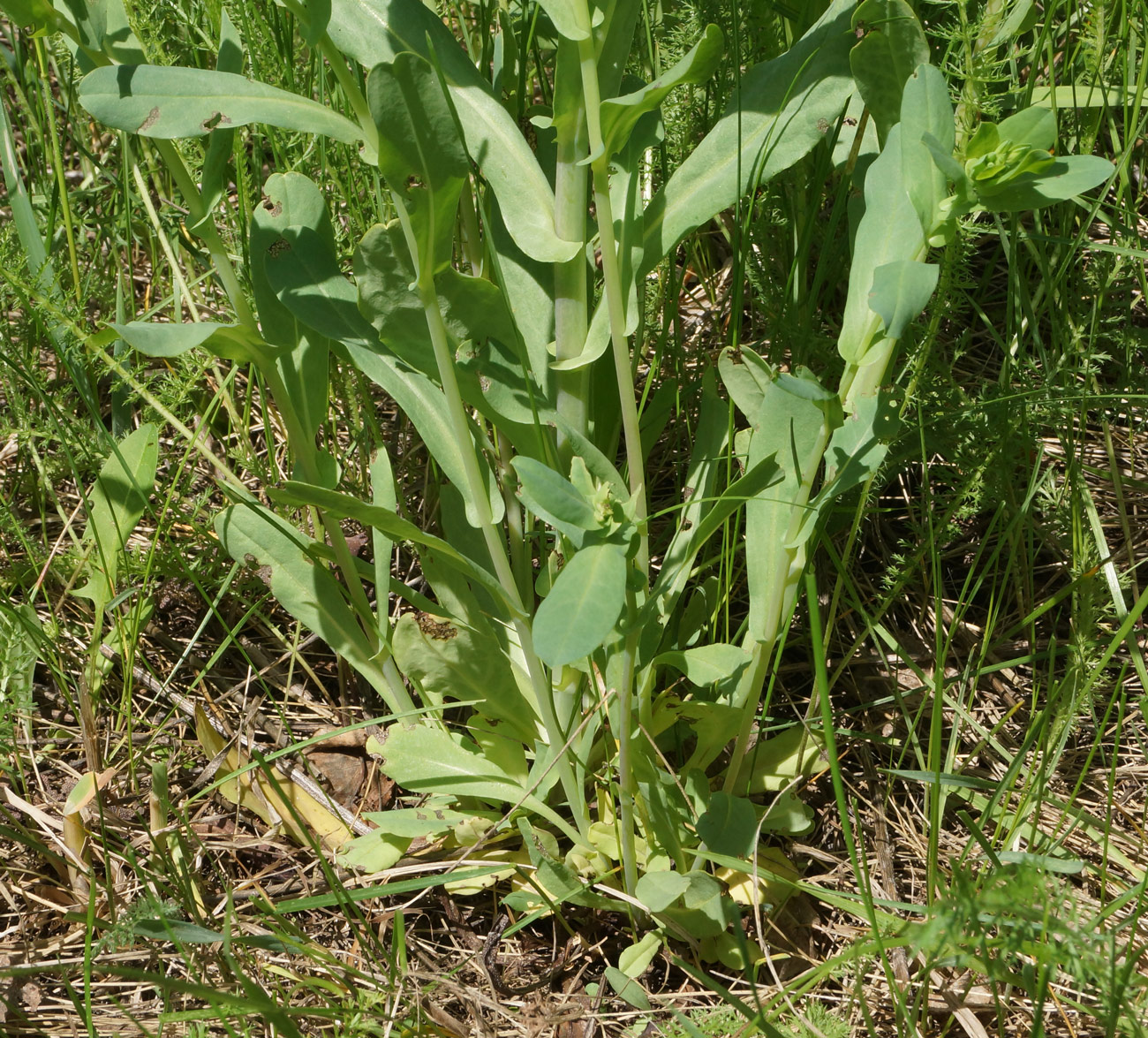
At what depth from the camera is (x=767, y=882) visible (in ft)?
4.88

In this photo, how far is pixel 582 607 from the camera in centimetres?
102

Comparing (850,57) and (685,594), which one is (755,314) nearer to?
(685,594)

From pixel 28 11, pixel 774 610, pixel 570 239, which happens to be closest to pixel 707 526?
pixel 774 610

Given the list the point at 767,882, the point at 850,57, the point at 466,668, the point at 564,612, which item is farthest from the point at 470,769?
the point at 850,57

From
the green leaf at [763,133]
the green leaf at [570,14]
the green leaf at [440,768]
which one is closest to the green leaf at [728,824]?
the green leaf at [440,768]

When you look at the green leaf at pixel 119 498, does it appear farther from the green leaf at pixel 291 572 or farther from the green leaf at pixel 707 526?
the green leaf at pixel 707 526

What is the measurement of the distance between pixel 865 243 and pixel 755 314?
74cm

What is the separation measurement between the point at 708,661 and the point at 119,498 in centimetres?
103

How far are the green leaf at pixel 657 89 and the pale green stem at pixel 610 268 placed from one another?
0.01 meters

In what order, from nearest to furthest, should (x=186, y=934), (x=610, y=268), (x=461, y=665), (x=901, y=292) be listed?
(x=901, y=292)
(x=610, y=268)
(x=186, y=934)
(x=461, y=665)

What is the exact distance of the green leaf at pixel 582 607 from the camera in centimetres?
98

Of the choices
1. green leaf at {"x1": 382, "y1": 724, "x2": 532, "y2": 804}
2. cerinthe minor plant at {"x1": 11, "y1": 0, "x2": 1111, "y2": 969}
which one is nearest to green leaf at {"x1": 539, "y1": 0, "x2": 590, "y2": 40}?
cerinthe minor plant at {"x1": 11, "y1": 0, "x2": 1111, "y2": 969}

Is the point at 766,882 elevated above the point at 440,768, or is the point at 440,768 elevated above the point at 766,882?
the point at 440,768

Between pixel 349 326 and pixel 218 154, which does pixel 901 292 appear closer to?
pixel 349 326
